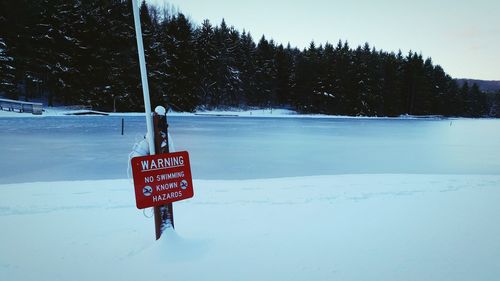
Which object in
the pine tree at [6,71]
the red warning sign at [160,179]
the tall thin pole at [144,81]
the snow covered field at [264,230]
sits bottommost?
the snow covered field at [264,230]

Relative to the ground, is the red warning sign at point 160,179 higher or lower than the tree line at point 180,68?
lower

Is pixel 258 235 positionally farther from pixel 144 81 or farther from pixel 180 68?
pixel 180 68

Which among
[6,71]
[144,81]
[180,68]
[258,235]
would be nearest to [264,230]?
[258,235]

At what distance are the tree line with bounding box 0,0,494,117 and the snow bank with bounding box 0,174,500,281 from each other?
133 feet

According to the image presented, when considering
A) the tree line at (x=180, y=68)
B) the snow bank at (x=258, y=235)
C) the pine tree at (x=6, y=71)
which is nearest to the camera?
the snow bank at (x=258, y=235)

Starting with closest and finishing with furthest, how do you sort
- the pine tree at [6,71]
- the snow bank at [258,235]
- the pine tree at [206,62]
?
the snow bank at [258,235]
the pine tree at [6,71]
the pine tree at [206,62]

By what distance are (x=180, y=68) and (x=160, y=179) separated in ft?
165

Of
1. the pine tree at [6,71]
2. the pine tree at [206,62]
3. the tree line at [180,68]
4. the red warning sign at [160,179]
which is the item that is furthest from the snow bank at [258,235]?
the pine tree at [206,62]

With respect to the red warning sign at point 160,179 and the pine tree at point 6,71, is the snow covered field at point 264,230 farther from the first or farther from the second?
the pine tree at point 6,71

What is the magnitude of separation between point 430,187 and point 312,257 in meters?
4.63

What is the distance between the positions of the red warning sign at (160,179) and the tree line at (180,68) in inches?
1665

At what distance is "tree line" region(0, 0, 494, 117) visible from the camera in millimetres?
41219

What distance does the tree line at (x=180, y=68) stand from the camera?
41219mm

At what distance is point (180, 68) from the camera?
51500 millimetres
